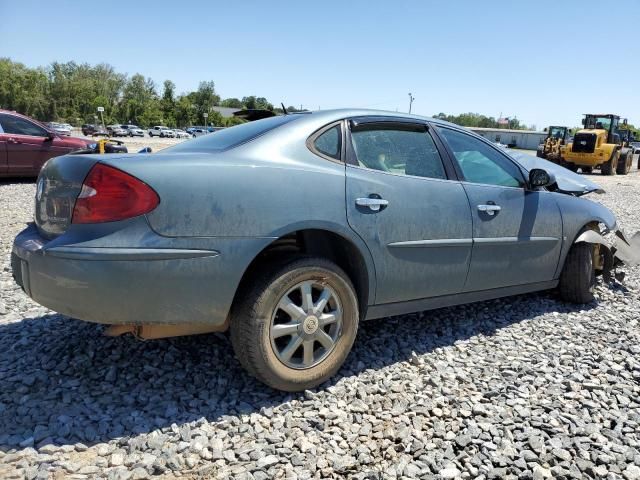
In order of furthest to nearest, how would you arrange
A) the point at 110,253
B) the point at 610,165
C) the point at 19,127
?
the point at 610,165, the point at 19,127, the point at 110,253

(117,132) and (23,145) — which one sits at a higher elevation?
(117,132)

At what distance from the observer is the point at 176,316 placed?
7.78ft

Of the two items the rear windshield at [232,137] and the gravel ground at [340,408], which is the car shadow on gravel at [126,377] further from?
the rear windshield at [232,137]

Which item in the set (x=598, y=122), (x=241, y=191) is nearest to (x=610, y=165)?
(x=598, y=122)

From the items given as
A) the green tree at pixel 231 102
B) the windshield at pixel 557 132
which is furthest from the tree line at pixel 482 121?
the windshield at pixel 557 132

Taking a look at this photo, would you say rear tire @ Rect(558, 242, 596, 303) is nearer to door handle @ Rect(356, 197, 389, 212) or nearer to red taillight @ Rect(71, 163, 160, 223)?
door handle @ Rect(356, 197, 389, 212)

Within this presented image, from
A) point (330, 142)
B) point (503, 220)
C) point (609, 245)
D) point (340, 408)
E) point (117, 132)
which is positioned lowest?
point (340, 408)

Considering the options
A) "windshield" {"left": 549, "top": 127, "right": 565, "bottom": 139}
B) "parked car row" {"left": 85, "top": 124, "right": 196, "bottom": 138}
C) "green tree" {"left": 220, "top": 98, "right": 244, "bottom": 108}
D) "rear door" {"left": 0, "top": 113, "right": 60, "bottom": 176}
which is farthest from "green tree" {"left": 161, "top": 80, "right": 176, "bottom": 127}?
"rear door" {"left": 0, "top": 113, "right": 60, "bottom": 176}

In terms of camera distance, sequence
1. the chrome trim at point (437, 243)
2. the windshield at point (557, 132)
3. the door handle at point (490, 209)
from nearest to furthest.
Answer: the chrome trim at point (437, 243) < the door handle at point (490, 209) < the windshield at point (557, 132)

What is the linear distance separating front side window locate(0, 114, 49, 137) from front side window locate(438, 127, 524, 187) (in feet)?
33.0

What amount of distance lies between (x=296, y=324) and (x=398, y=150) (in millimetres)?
1326

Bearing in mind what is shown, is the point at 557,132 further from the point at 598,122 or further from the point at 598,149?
the point at 598,149

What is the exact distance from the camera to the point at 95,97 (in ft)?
266

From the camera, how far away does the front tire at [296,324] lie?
8.21 feet
